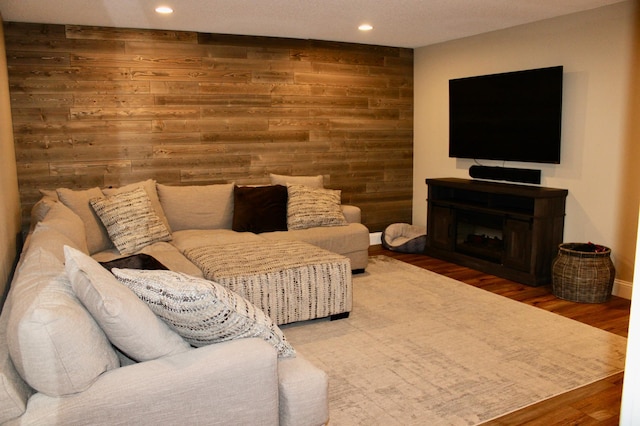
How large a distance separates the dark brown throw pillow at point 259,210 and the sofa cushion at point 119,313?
10.3ft

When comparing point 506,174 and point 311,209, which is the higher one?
point 506,174

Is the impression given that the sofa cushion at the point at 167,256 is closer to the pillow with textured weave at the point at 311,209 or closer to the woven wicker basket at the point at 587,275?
the pillow with textured weave at the point at 311,209

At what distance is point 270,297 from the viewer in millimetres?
3629

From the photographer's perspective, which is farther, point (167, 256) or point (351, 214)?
point (351, 214)

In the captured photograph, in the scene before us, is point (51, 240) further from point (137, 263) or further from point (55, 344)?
point (55, 344)

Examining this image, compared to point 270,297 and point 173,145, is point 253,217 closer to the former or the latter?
point 173,145

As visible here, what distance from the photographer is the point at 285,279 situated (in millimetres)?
3676

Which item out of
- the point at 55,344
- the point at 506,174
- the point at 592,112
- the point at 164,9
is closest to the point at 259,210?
the point at 164,9

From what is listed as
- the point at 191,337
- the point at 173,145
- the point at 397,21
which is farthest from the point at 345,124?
the point at 191,337

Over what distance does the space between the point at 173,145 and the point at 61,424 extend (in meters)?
4.12

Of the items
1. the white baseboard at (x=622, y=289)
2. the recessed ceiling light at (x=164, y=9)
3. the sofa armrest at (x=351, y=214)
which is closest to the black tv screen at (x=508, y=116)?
the white baseboard at (x=622, y=289)

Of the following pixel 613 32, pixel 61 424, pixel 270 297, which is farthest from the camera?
pixel 613 32

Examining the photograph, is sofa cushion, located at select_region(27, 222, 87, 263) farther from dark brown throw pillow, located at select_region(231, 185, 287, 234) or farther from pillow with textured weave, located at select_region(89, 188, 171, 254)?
dark brown throw pillow, located at select_region(231, 185, 287, 234)

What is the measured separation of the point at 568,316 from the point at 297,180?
2810 mm
